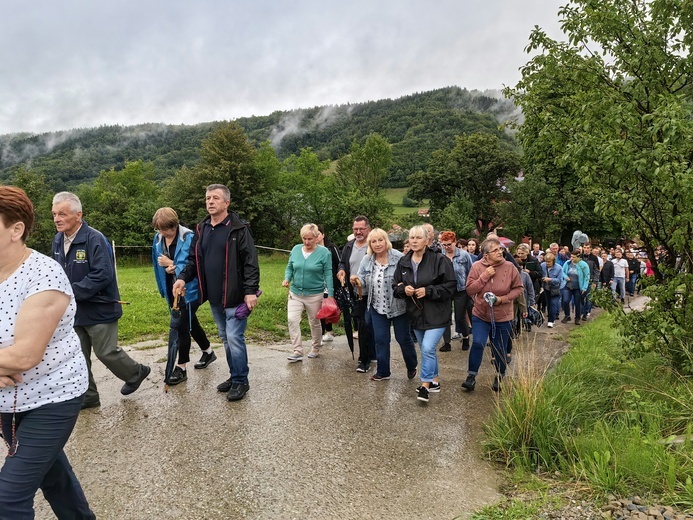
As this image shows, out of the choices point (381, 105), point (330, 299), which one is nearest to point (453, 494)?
point (330, 299)

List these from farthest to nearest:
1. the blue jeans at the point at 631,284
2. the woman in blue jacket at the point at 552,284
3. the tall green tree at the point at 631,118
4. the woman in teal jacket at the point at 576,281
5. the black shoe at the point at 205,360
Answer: the blue jeans at the point at 631,284 → the woman in teal jacket at the point at 576,281 → the woman in blue jacket at the point at 552,284 → the black shoe at the point at 205,360 → the tall green tree at the point at 631,118

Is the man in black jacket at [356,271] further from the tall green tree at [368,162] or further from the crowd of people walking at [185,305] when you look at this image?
the tall green tree at [368,162]

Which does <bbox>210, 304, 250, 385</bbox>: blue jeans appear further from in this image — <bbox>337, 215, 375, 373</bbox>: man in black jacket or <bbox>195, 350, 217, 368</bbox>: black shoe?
<bbox>337, 215, 375, 373</bbox>: man in black jacket

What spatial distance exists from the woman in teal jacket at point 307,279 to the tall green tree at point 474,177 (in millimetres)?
44440

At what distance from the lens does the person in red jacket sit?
535 cm

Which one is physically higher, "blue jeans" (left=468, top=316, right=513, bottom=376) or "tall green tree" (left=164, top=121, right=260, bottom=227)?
"tall green tree" (left=164, top=121, right=260, bottom=227)

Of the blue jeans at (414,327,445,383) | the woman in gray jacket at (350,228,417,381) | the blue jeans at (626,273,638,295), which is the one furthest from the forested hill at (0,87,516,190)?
the blue jeans at (414,327,445,383)

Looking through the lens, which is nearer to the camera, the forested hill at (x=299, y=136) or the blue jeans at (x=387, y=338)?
the blue jeans at (x=387, y=338)

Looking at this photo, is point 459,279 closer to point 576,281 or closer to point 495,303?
point 495,303

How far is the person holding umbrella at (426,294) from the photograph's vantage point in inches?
194

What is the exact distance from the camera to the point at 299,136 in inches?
4764

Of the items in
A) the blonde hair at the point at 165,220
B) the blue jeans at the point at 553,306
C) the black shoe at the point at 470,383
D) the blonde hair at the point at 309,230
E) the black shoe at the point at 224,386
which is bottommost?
the blue jeans at the point at 553,306

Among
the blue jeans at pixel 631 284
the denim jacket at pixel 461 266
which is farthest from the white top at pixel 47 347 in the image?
the blue jeans at pixel 631 284

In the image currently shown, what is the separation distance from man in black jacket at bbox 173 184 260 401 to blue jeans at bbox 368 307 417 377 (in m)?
1.62
